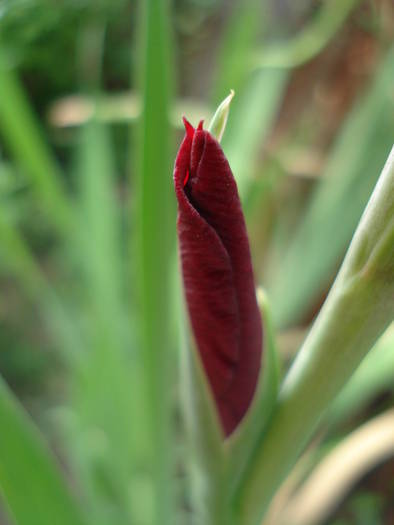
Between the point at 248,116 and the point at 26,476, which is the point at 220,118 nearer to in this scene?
the point at 26,476

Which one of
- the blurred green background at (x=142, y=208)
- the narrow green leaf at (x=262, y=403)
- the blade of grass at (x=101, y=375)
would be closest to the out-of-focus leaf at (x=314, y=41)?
the blurred green background at (x=142, y=208)

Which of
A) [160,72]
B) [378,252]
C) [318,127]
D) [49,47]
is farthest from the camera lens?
[318,127]

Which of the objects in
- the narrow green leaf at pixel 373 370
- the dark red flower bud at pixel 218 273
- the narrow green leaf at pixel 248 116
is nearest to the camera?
the dark red flower bud at pixel 218 273

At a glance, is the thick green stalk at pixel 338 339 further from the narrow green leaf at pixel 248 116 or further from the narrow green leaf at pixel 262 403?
the narrow green leaf at pixel 248 116

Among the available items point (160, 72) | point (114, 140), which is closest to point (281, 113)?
point (114, 140)

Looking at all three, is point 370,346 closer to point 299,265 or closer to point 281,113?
point 299,265

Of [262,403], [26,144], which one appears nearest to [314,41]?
[26,144]

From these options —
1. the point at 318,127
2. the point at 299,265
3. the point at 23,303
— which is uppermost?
the point at 318,127

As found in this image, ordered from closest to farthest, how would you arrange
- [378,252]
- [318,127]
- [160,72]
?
[378,252] < [160,72] < [318,127]
